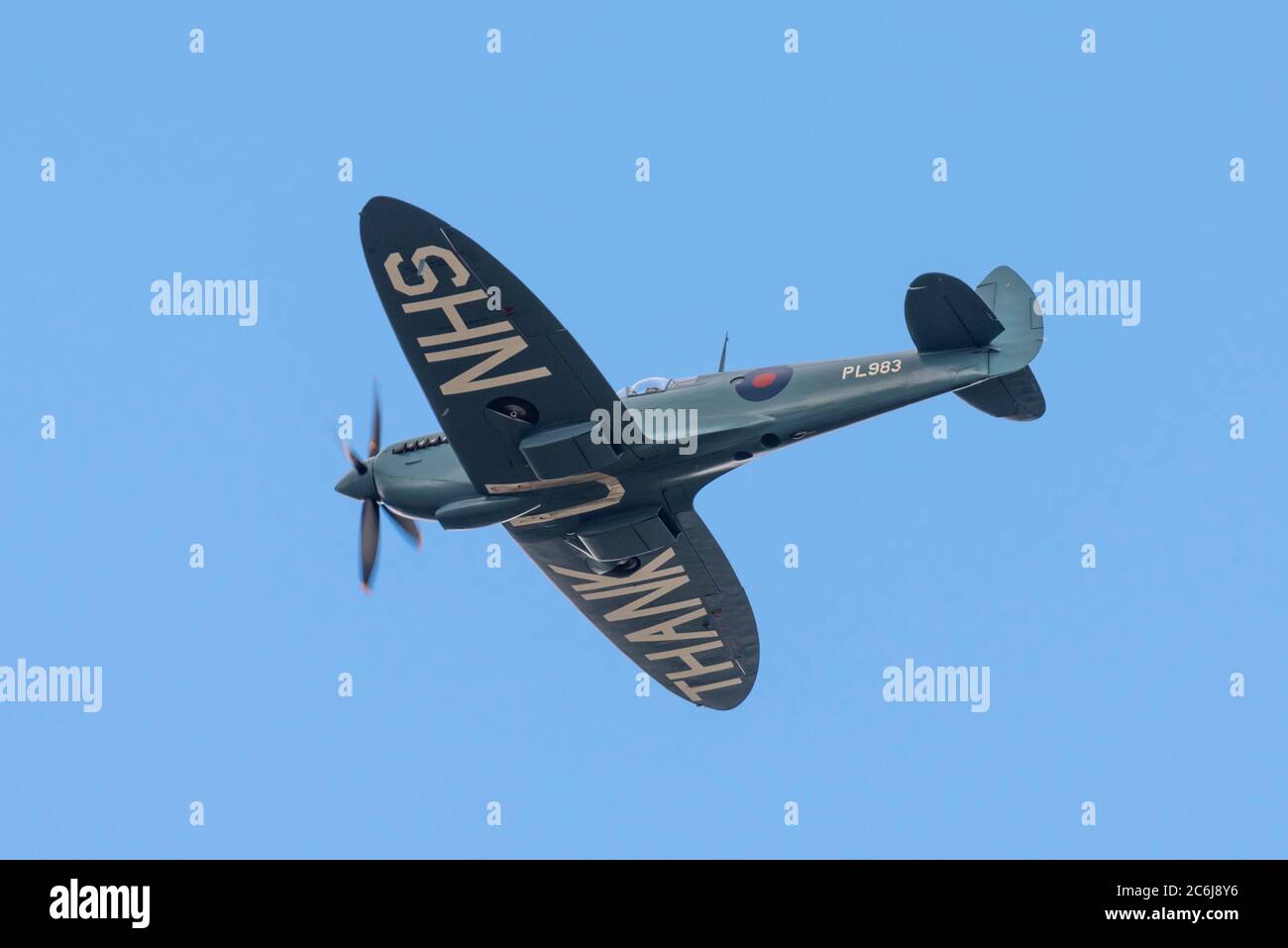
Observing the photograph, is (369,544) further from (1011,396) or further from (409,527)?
(1011,396)

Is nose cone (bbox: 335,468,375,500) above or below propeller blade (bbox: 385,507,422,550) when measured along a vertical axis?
above

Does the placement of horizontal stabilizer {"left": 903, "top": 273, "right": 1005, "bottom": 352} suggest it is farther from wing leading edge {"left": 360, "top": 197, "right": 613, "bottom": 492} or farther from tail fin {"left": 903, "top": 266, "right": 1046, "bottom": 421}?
wing leading edge {"left": 360, "top": 197, "right": 613, "bottom": 492}

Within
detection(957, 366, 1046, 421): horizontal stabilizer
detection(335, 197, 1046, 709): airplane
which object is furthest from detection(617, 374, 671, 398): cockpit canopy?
detection(957, 366, 1046, 421): horizontal stabilizer

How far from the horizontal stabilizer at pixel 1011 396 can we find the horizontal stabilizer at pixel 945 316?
2.47 feet

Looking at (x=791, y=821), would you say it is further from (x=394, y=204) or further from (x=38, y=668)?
(x=38, y=668)

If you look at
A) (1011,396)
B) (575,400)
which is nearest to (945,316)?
(1011,396)

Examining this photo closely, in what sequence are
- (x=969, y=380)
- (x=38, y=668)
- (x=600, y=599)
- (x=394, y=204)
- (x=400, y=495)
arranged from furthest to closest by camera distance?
(x=38, y=668), (x=600, y=599), (x=400, y=495), (x=969, y=380), (x=394, y=204)

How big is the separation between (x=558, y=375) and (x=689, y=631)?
272 inches

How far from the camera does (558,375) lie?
21375 mm

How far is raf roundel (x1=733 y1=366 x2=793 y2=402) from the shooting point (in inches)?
873

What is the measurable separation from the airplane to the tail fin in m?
0.02

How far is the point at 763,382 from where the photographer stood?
2225cm

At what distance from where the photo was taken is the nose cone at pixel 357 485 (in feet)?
80.0

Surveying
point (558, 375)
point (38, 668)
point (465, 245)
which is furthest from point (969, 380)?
point (38, 668)
